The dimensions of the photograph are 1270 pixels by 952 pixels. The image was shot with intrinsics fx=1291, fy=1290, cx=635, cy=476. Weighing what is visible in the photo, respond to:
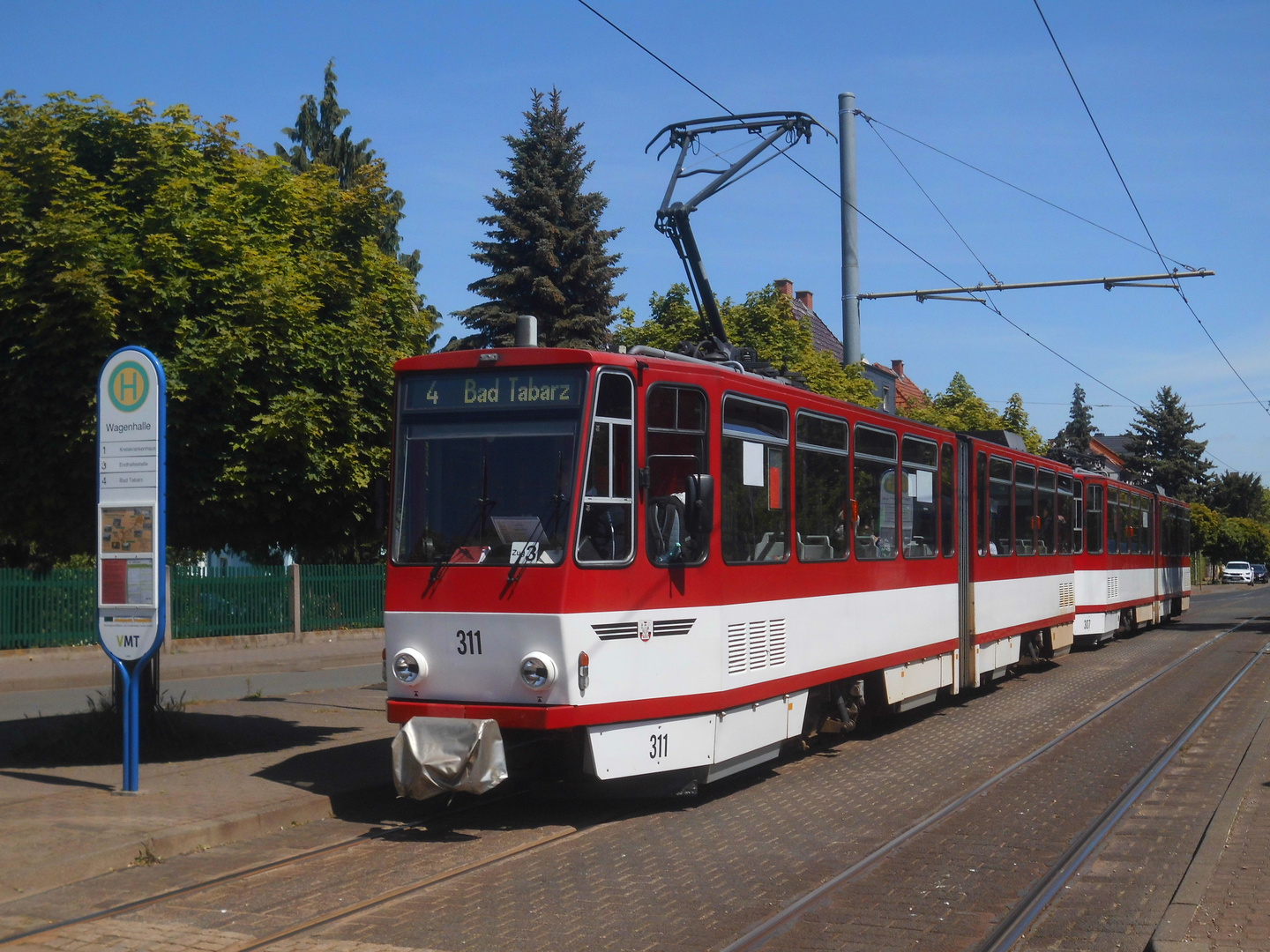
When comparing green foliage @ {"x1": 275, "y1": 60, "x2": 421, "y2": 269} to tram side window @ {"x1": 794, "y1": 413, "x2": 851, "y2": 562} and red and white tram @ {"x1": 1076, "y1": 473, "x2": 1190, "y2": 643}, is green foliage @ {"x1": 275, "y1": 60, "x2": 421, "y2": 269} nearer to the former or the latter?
red and white tram @ {"x1": 1076, "y1": 473, "x2": 1190, "y2": 643}

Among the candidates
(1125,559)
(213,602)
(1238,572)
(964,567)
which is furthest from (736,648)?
(1238,572)

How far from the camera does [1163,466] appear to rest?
311 ft

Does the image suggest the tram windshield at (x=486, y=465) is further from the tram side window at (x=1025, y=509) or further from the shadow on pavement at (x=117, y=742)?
the tram side window at (x=1025, y=509)

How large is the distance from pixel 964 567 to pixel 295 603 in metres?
15.5

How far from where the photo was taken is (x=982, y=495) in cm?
1614

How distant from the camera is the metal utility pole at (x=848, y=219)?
19.6 metres

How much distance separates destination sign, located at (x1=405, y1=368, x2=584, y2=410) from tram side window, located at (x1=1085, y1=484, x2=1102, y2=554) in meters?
16.4

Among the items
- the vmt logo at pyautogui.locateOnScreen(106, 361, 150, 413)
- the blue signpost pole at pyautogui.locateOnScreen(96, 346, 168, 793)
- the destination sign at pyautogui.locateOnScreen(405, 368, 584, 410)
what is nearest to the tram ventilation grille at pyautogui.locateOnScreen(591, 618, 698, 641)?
the destination sign at pyautogui.locateOnScreen(405, 368, 584, 410)

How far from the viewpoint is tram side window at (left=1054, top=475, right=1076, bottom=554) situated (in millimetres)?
20609

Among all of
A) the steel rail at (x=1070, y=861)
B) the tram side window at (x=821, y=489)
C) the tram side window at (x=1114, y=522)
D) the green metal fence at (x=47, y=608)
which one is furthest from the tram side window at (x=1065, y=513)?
the green metal fence at (x=47, y=608)

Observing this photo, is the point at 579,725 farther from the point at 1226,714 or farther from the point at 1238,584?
the point at 1238,584

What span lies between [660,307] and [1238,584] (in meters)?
68.0

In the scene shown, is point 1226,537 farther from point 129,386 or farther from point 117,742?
point 129,386

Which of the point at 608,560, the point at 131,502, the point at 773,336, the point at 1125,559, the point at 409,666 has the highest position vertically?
the point at 773,336
